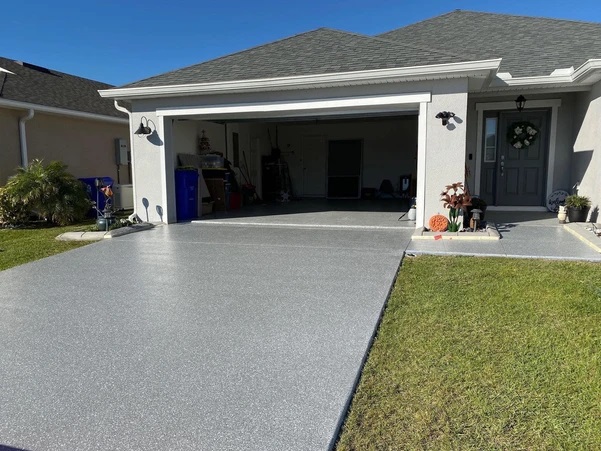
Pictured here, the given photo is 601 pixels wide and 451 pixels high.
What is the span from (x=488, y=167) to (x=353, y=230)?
3.85 metres

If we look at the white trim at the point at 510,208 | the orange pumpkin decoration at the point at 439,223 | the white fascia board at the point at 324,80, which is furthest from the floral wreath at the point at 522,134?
the orange pumpkin decoration at the point at 439,223

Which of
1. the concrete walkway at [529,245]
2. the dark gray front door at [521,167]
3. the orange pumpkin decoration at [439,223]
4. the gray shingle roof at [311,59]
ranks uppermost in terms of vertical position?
the gray shingle roof at [311,59]

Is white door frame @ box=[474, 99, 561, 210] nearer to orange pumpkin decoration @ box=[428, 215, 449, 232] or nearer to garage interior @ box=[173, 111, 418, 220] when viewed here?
orange pumpkin decoration @ box=[428, 215, 449, 232]

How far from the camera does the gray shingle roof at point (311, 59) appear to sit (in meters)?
7.22

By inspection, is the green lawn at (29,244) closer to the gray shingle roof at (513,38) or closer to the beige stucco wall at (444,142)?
the beige stucco wall at (444,142)

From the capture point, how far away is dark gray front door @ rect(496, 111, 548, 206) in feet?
30.2

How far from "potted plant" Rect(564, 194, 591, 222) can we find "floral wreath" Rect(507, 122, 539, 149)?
A: 1.93 meters

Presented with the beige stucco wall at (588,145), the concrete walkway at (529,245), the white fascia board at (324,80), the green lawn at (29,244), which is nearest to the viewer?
the concrete walkway at (529,245)

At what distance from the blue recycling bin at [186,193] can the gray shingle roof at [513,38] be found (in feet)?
18.7

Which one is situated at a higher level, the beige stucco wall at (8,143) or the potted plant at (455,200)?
the beige stucco wall at (8,143)

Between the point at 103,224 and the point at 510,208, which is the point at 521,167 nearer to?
the point at 510,208

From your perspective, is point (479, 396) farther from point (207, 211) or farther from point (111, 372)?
point (207, 211)

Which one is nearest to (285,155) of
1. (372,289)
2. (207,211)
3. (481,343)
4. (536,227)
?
(207,211)

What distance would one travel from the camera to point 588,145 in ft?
26.3
